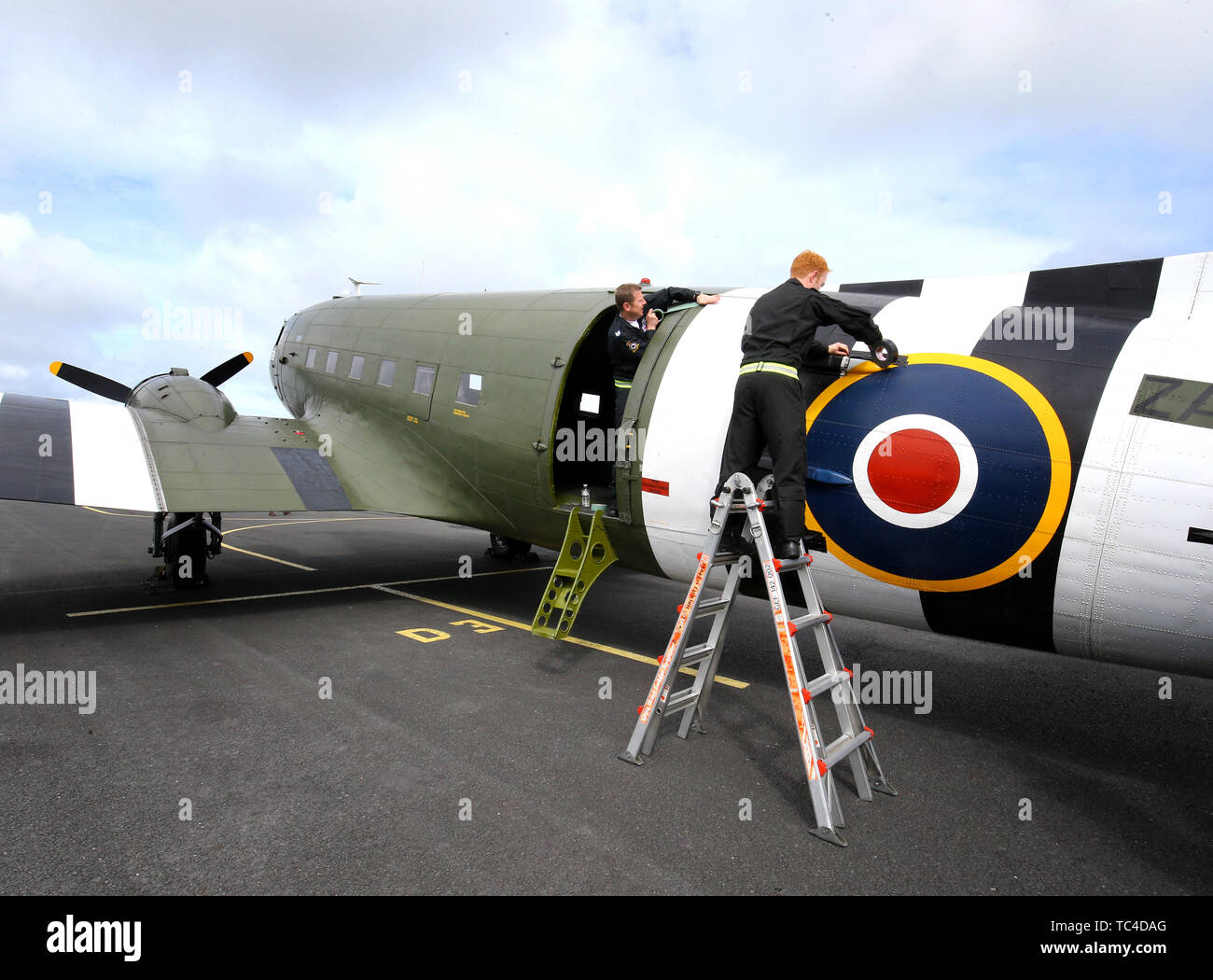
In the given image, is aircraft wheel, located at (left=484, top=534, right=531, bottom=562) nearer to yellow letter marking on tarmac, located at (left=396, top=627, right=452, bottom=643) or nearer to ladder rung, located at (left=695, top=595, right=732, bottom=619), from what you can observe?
yellow letter marking on tarmac, located at (left=396, top=627, right=452, bottom=643)

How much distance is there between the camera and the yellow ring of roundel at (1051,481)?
4812 millimetres

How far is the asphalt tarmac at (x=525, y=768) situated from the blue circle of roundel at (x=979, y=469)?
5.63 feet

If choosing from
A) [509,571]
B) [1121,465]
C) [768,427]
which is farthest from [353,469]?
[1121,465]

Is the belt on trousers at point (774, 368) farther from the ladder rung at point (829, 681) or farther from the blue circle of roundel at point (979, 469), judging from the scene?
the ladder rung at point (829, 681)

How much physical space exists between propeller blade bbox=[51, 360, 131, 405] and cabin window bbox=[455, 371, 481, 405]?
6.98 metres

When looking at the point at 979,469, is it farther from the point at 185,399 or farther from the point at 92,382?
the point at 92,382

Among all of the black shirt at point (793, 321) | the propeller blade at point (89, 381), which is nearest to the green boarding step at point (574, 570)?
the black shirt at point (793, 321)

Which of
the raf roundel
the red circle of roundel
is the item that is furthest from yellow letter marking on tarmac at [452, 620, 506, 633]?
the red circle of roundel

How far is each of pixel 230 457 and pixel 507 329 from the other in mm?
4304

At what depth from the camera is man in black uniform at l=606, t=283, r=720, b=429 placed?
721 cm

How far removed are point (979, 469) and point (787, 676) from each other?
7.13 feet

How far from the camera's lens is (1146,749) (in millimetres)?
5875

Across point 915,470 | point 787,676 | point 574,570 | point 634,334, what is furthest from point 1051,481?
point 574,570
